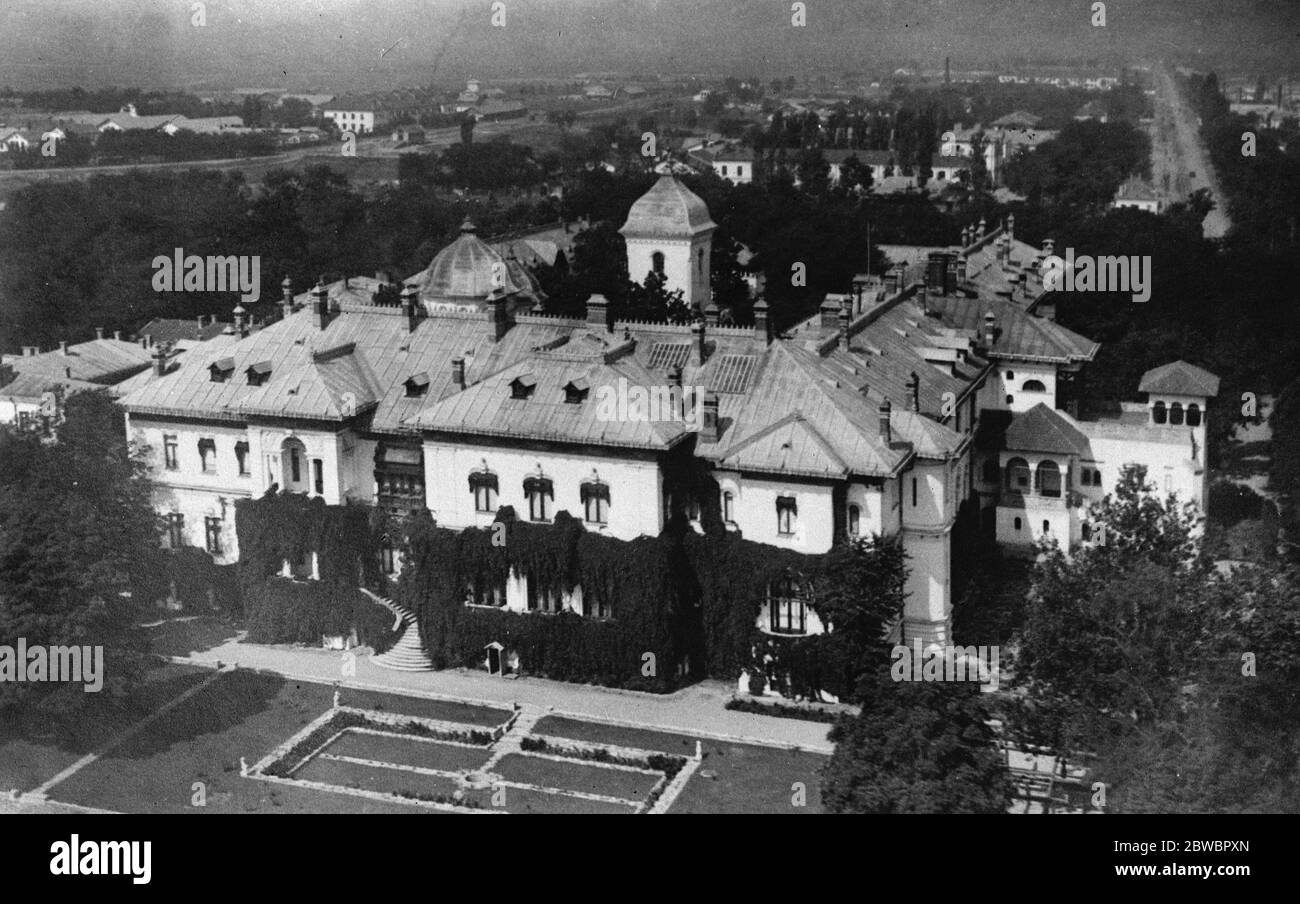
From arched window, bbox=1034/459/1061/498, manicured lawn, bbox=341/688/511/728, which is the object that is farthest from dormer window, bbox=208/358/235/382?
arched window, bbox=1034/459/1061/498

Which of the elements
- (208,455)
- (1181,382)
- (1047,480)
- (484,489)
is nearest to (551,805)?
(484,489)

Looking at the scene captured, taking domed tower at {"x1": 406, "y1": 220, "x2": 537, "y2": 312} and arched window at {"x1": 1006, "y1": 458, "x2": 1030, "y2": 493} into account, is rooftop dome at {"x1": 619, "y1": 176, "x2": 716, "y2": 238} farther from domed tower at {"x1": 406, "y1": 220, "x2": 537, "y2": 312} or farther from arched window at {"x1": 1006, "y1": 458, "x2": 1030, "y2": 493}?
arched window at {"x1": 1006, "y1": 458, "x2": 1030, "y2": 493}

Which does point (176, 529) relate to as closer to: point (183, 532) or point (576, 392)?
point (183, 532)

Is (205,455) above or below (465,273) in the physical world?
below
